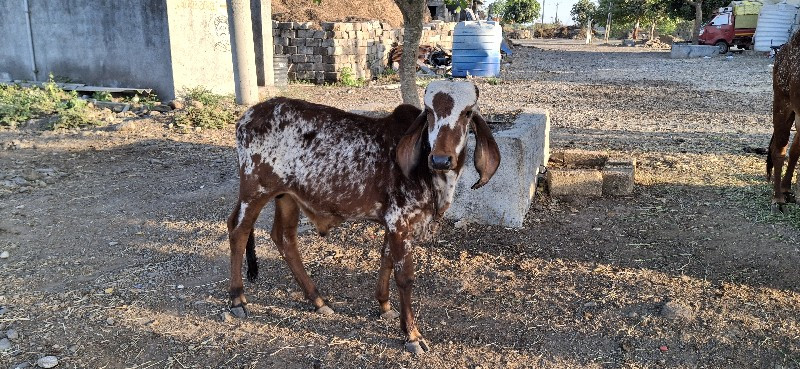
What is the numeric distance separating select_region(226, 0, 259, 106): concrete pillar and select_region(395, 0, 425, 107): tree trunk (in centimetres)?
552

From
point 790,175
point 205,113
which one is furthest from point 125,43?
point 790,175

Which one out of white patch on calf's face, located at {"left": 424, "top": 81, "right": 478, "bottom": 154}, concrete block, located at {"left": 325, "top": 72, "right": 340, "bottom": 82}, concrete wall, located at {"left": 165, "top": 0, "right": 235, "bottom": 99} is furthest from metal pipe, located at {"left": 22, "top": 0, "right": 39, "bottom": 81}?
white patch on calf's face, located at {"left": 424, "top": 81, "right": 478, "bottom": 154}

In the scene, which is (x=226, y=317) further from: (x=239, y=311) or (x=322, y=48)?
(x=322, y=48)

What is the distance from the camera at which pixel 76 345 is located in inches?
137

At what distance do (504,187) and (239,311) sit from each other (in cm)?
252

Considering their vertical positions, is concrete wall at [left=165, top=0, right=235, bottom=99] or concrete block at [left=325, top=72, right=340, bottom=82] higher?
concrete wall at [left=165, top=0, right=235, bottom=99]

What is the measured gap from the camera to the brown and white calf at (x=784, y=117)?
554 centimetres

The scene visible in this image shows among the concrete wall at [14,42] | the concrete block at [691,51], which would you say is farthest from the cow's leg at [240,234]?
the concrete block at [691,51]

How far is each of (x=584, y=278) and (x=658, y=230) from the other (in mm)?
1288

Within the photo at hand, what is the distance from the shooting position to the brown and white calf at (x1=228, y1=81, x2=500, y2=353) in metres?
3.27

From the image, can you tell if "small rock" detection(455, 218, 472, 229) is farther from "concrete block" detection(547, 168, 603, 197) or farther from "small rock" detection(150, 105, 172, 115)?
"small rock" detection(150, 105, 172, 115)

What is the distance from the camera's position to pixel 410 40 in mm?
5141

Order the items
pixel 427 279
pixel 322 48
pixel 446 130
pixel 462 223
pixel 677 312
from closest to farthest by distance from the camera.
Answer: pixel 446 130 < pixel 677 312 < pixel 427 279 < pixel 462 223 < pixel 322 48

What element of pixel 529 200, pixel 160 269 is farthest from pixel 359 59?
pixel 160 269
